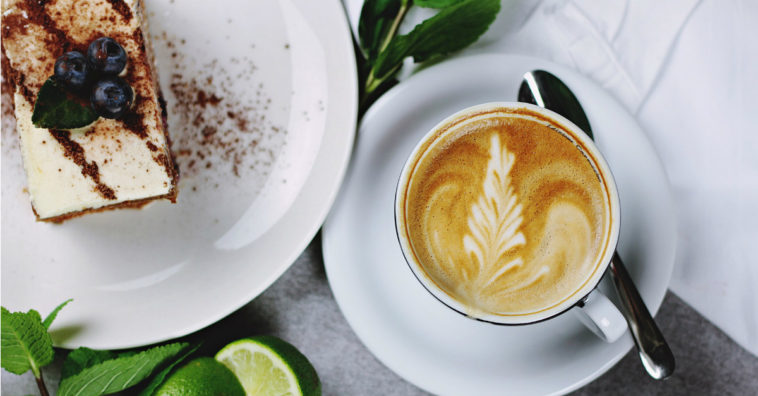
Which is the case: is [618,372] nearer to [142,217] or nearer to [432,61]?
[432,61]

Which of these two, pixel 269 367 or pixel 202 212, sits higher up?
pixel 202 212

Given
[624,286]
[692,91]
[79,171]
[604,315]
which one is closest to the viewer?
[604,315]

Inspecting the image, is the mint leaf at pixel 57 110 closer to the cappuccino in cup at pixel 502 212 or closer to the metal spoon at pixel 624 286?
the cappuccino in cup at pixel 502 212

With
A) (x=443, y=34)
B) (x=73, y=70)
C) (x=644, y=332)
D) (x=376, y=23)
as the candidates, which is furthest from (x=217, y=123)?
(x=644, y=332)

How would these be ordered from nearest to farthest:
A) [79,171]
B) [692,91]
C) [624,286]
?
[624,286]
[79,171]
[692,91]

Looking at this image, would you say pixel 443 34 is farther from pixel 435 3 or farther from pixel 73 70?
pixel 73 70

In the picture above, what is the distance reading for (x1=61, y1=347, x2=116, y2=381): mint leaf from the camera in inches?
50.3

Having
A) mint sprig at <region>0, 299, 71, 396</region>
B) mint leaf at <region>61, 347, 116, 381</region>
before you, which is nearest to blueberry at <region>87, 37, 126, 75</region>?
mint sprig at <region>0, 299, 71, 396</region>

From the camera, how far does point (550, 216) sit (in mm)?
1105

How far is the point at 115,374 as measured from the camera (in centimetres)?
127

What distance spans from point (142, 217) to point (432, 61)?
0.74 m

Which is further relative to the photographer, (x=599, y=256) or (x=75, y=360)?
(x=75, y=360)

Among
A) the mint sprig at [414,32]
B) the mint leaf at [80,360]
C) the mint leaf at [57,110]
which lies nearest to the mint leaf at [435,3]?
the mint sprig at [414,32]

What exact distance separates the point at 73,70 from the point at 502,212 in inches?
33.9
